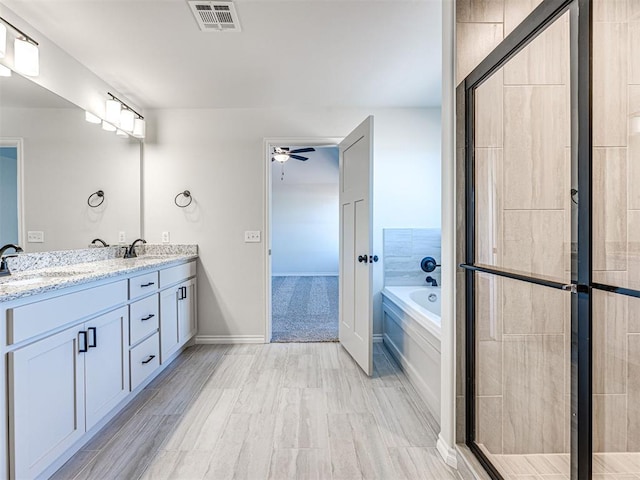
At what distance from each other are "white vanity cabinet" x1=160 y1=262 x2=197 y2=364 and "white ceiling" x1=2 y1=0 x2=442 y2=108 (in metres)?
1.57

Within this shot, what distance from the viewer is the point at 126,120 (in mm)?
3145

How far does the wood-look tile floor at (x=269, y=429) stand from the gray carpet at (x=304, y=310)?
0.83 m

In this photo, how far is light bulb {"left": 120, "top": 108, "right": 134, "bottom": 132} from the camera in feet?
10.2

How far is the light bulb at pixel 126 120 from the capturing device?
3105 millimetres

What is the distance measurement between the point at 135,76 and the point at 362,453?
122 inches

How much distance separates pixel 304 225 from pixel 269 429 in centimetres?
672

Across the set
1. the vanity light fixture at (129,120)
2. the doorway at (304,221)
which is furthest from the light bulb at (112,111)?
the doorway at (304,221)

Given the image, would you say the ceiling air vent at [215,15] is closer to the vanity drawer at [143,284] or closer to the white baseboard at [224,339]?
the vanity drawer at [143,284]

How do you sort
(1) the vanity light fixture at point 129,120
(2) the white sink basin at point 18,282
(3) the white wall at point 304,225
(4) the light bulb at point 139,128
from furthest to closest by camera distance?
(3) the white wall at point 304,225, (4) the light bulb at point 139,128, (1) the vanity light fixture at point 129,120, (2) the white sink basin at point 18,282

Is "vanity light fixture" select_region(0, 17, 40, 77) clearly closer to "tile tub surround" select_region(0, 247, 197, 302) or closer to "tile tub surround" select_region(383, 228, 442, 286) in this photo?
"tile tub surround" select_region(0, 247, 197, 302)

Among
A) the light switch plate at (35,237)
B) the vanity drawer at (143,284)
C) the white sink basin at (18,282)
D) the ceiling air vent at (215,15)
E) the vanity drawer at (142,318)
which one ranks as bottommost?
the vanity drawer at (142,318)

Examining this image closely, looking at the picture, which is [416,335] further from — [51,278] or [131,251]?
[131,251]

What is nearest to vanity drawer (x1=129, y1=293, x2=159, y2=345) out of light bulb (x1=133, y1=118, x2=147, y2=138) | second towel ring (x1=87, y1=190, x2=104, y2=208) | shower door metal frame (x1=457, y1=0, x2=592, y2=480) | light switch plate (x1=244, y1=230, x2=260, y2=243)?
second towel ring (x1=87, y1=190, x2=104, y2=208)

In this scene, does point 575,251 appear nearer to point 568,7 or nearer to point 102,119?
point 568,7
